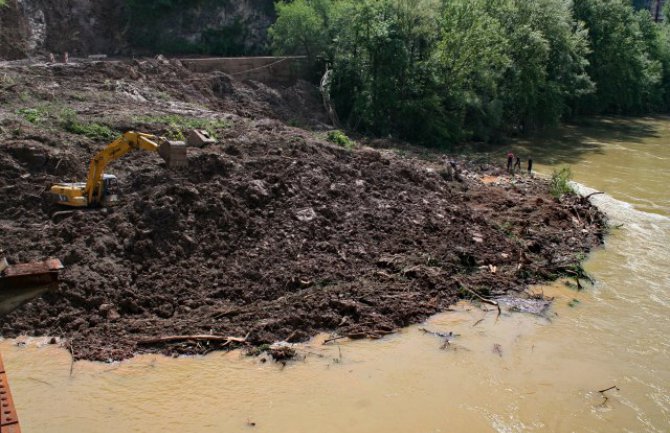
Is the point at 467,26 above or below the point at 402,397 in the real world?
above

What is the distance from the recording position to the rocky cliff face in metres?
31.8

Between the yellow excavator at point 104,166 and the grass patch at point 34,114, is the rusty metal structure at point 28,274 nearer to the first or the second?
the yellow excavator at point 104,166

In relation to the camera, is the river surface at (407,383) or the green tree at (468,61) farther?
the green tree at (468,61)

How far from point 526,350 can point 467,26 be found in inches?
904

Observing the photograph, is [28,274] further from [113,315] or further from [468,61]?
[468,61]

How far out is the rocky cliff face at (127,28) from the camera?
104 ft

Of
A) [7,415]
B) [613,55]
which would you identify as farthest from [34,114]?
[613,55]

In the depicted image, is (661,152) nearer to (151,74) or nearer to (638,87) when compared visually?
(638,87)

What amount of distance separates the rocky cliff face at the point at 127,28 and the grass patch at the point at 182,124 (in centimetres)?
1301

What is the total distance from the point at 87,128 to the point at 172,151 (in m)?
5.88

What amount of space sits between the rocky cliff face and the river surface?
79.2 feet

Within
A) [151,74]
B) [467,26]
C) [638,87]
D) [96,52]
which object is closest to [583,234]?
[467,26]

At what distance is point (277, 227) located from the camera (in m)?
16.4

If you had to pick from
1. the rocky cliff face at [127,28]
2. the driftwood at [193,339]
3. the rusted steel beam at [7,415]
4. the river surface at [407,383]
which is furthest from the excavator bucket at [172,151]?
the rocky cliff face at [127,28]
